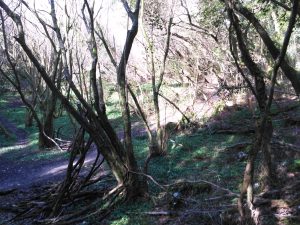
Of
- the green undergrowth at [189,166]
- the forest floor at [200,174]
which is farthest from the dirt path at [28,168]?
the green undergrowth at [189,166]

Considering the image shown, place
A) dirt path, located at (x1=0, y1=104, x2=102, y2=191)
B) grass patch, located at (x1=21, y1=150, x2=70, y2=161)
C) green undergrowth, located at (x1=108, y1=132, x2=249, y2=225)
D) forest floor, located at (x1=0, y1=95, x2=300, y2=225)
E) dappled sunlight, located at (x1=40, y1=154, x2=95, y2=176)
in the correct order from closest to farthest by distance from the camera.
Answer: forest floor, located at (x1=0, y1=95, x2=300, y2=225), green undergrowth, located at (x1=108, y1=132, x2=249, y2=225), dirt path, located at (x1=0, y1=104, x2=102, y2=191), dappled sunlight, located at (x1=40, y1=154, x2=95, y2=176), grass patch, located at (x1=21, y1=150, x2=70, y2=161)

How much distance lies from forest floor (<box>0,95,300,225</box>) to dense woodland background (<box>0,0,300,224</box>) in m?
0.03

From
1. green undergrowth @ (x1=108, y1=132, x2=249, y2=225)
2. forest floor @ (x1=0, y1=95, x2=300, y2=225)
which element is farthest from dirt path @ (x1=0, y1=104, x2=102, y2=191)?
green undergrowth @ (x1=108, y1=132, x2=249, y2=225)

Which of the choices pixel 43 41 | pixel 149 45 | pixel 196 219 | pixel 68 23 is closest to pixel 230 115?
pixel 149 45

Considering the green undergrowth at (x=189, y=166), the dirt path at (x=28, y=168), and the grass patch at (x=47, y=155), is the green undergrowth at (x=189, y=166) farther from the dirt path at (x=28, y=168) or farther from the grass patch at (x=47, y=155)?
the grass patch at (x=47, y=155)

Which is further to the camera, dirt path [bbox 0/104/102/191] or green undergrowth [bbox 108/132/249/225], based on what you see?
dirt path [bbox 0/104/102/191]

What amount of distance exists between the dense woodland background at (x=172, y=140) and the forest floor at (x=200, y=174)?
0.09 ft

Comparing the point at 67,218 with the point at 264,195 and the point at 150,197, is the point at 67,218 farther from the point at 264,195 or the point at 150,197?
the point at 264,195

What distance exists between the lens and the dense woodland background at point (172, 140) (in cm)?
591

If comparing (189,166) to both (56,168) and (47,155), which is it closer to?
(56,168)

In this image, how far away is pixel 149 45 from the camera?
450 inches

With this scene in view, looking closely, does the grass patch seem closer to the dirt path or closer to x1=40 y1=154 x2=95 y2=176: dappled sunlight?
the dirt path

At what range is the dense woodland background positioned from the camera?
233 inches

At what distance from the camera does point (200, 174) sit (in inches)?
343
